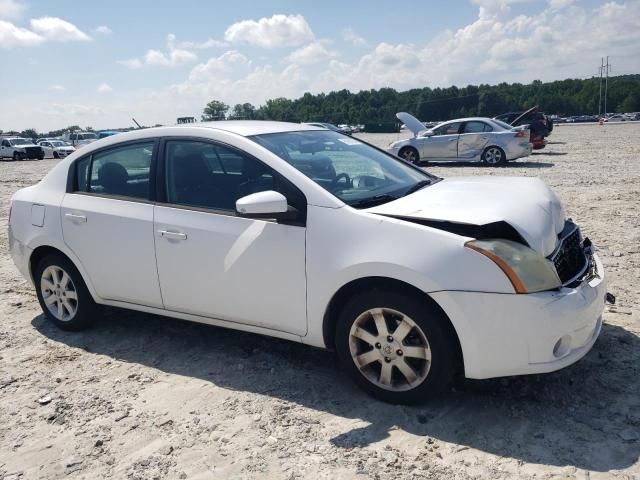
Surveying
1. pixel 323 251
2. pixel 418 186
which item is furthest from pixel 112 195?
pixel 418 186

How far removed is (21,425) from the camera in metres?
3.39

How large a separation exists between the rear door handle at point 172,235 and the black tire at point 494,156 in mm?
14248

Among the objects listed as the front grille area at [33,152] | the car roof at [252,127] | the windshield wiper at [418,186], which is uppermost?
the front grille area at [33,152]

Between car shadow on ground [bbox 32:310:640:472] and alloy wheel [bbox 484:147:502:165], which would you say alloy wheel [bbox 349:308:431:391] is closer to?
car shadow on ground [bbox 32:310:640:472]

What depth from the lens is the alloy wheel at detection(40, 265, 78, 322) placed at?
4.63 m

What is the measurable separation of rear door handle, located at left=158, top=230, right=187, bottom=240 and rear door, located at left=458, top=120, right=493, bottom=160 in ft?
46.8

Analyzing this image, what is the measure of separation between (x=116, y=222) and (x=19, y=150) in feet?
125

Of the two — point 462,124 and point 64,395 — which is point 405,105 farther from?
point 64,395

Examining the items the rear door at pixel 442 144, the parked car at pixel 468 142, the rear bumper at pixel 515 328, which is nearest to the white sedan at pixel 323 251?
the rear bumper at pixel 515 328

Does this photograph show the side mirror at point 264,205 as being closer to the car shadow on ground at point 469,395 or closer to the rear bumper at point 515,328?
the rear bumper at point 515,328

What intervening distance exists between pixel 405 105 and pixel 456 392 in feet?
402

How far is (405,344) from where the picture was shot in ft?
10.4

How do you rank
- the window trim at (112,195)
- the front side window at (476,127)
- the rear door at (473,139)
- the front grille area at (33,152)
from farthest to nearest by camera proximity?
the front grille area at (33,152) < the front side window at (476,127) < the rear door at (473,139) < the window trim at (112,195)

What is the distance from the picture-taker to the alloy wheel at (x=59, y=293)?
4.63m
